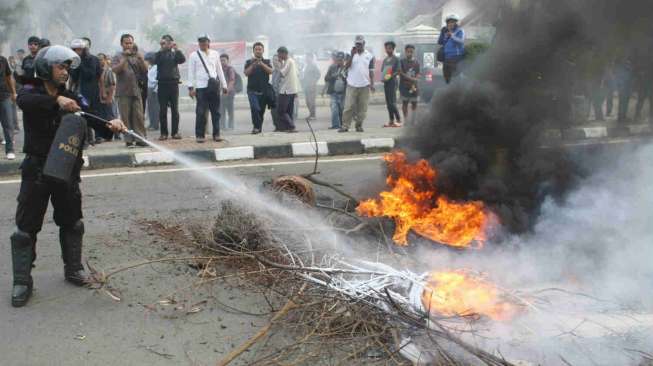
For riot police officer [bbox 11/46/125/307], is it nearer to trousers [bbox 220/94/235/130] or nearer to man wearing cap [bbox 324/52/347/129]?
man wearing cap [bbox 324/52/347/129]

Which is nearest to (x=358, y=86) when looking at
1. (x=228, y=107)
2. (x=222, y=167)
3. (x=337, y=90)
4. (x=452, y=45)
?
(x=337, y=90)

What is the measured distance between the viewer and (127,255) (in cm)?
524

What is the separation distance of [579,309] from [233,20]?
96.7ft

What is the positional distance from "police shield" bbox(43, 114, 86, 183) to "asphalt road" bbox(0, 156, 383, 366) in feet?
2.84

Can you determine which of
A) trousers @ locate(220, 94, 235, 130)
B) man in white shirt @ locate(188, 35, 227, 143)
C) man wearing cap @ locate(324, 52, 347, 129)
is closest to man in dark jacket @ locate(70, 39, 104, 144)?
man in white shirt @ locate(188, 35, 227, 143)

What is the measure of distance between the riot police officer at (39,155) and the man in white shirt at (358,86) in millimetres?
8542

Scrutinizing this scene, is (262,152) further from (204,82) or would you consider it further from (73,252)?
(73,252)

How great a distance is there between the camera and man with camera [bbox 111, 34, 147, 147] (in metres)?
10.5

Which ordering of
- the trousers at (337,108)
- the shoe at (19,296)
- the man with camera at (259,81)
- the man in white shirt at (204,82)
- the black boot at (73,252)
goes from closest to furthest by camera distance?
the shoe at (19,296) → the black boot at (73,252) → the man in white shirt at (204,82) → the man with camera at (259,81) → the trousers at (337,108)

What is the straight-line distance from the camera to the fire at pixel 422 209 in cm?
515

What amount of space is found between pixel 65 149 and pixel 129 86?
671 centimetres

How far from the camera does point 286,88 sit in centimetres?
1280

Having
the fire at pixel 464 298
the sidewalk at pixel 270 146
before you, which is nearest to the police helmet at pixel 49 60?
the fire at pixel 464 298

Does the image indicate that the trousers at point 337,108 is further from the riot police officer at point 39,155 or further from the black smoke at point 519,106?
the riot police officer at point 39,155
